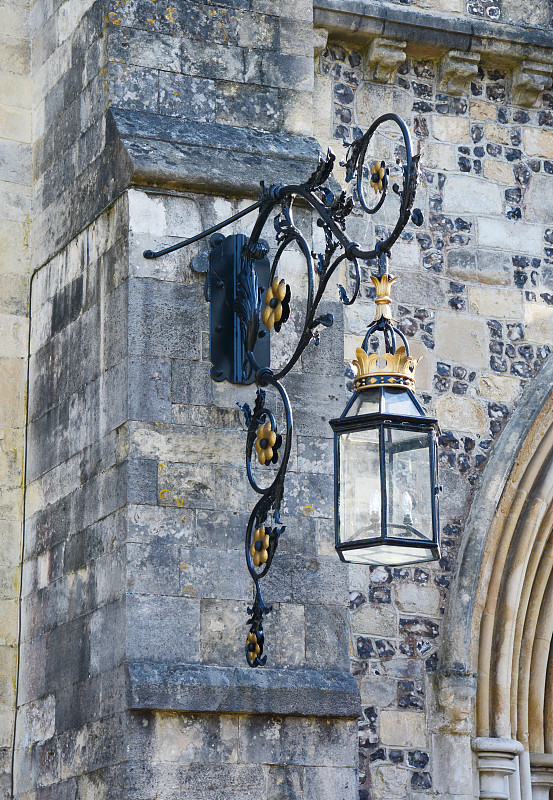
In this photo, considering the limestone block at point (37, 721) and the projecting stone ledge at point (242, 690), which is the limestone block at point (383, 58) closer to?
the projecting stone ledge at point (242, 690)

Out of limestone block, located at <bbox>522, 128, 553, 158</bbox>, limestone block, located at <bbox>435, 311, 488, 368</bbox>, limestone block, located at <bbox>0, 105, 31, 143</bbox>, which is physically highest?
limestone block, located at <bbox>522, 128, 553, 158</bbox>

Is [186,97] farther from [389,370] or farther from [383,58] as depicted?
[383,58]

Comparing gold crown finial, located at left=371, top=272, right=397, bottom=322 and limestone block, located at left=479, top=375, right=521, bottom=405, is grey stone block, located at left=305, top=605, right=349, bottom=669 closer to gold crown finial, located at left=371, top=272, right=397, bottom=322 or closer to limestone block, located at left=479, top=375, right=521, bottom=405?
gold crown finial, located at left=371, top=272, right=397, bottom=322

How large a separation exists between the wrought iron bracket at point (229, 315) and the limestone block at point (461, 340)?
176cm

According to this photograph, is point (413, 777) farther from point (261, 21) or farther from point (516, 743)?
point (261, 21)

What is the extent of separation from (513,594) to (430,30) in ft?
7.94

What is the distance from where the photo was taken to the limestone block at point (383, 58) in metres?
6.22

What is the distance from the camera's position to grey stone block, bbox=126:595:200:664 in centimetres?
407

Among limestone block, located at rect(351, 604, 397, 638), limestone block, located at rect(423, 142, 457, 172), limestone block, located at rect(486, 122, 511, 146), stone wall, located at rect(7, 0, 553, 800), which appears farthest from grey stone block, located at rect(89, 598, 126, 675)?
limestone block, located at rect(486, 122, 511, 146)

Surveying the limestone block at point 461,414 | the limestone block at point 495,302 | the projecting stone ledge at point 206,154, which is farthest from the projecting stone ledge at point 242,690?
the limestone block at point 495,302

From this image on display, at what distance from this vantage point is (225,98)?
4.75m

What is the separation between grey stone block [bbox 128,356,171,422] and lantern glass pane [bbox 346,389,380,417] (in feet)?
2.76

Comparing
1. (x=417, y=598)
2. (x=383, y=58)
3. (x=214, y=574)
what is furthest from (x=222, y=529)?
(x=383, y=58)

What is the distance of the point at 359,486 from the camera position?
358cm
